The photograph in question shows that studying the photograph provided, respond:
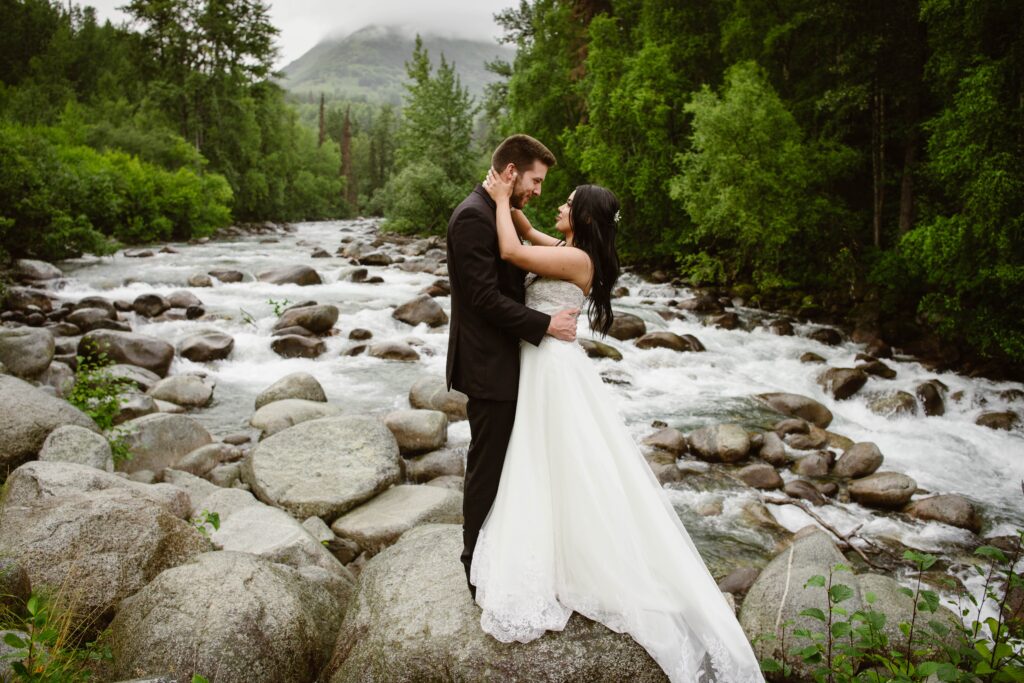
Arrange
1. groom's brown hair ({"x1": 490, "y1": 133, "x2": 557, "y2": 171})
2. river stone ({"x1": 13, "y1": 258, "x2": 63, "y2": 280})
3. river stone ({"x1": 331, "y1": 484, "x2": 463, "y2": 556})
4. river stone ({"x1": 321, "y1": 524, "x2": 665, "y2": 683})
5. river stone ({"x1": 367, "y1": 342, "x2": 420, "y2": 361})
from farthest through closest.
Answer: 1. river stone ({"x1": 13, "y1": 258, "x2": 63, "y2": 280})
2. river stone ({"x1": 367, "y1": 342, "x2": 420, "y2": 361})
3. river stone ({"x1": 331, "y1": 484, "x2": 463, "y2": 556})
4. groom's brown hair ({"x1": 490, "y1": 133, "x2": 557, "y2": 171})
5. river stone ({"x1": 321, "y1": 524, "x2": 665, "y2": 683})

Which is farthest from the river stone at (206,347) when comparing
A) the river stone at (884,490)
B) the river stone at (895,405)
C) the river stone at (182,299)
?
the river stone at (895,405)

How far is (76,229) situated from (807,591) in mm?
23592

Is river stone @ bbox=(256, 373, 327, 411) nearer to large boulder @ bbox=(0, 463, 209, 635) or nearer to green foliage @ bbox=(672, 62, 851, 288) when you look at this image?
large boulder @ bbox=(0, 463, 209, 635)

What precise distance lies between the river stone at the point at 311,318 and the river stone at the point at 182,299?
108 inches

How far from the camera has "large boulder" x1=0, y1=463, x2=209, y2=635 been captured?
366cm

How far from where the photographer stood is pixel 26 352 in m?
9.67

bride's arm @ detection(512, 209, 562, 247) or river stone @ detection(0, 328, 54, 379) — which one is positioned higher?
bride's arm @ detection(512, 209, 562, 247)

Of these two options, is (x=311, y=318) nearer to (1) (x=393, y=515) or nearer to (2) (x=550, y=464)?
(1) (x=393, y=515)

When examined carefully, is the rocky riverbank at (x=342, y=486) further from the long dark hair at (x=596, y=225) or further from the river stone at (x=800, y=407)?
the long dark hair at (x=596, y=225)

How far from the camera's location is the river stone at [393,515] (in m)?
6.04

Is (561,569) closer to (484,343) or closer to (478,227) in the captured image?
(484,343)

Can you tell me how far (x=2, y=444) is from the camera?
5.74 metres

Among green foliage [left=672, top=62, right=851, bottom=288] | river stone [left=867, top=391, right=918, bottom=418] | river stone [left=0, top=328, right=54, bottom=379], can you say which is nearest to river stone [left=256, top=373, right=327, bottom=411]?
river stone [left=0, top=328, right=54, bottom=379]

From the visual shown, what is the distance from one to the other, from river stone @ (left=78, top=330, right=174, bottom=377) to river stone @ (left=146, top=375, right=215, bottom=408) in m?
1.03
